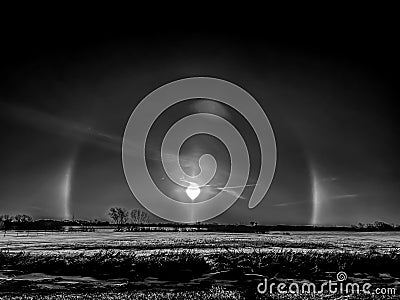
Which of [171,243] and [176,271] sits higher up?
[171,243]

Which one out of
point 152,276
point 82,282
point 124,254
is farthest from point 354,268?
point 82,282

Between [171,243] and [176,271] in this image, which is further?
[171,243]

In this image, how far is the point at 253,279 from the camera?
4481cm

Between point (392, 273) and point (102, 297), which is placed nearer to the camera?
point (102, 297)

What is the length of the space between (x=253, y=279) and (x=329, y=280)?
816 cm

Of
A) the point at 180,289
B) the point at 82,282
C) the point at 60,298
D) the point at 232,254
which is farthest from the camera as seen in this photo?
the point at 232,254

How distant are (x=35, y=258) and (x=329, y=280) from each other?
3580cm

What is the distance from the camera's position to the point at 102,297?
104 feet

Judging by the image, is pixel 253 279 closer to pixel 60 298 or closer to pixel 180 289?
pixel 180 289

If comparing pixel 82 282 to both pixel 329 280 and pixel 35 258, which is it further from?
pixel 329 280

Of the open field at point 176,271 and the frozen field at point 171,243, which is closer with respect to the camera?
the open field at point 176,271

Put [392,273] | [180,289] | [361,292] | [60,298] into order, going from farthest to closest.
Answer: [392,273] < [180,289] < [361,292] < [60,298]

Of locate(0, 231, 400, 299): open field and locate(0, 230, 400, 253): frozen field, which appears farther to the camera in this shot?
locate(0, 230, 400, 253): frozen field

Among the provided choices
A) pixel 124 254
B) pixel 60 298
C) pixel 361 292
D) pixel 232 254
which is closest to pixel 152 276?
pixel 124 254
